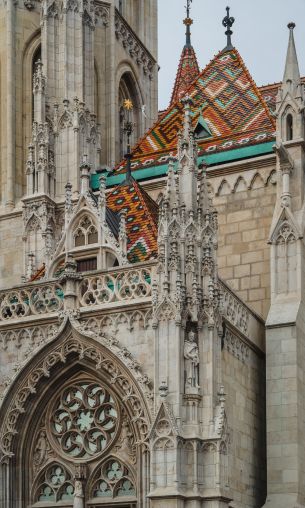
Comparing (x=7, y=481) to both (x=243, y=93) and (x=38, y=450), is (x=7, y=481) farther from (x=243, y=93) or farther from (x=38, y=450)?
(x=243, y=93)

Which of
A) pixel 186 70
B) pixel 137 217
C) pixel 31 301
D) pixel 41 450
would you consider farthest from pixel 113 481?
pixel 186 70

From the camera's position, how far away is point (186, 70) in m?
34.8

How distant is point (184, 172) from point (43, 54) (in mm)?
9865

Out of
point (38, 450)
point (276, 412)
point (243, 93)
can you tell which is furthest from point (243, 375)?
point (243, 93)

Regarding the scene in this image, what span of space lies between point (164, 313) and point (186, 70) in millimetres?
19174

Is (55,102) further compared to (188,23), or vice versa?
(188,23)

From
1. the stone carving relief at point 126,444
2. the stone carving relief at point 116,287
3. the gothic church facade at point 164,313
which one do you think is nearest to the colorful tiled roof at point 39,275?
the gothic church facade at point 164,313

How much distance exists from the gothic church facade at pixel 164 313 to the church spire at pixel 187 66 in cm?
813

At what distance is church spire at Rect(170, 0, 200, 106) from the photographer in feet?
110

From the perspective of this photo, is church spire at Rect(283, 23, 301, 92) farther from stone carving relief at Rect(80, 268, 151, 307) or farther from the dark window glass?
stone carving relief at Rect(80, 268, 151, 307)

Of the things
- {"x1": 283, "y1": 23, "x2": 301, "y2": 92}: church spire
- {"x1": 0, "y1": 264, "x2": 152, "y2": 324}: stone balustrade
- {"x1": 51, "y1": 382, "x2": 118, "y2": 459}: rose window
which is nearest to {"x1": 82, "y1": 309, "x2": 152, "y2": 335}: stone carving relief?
{"x1": 0, "y1": 264, "x2": 152, "y2": 324}: stone balustrade

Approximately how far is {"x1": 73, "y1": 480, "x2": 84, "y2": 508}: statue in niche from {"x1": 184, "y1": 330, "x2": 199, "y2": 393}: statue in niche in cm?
245

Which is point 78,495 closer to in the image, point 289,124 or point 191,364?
point 191,364

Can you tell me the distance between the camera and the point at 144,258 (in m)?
18.7
